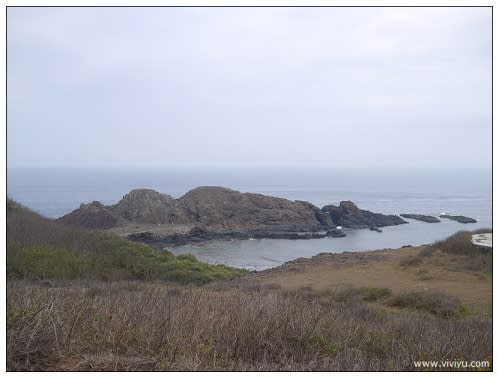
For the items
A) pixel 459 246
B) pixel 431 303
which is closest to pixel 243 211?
pixel 459 246

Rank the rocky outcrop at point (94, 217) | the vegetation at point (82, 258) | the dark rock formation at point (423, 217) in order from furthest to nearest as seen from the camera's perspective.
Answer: the dark rock formation at point (423, 217), the rocky outcrop at point (94, 217), the vegetation at point (82, 258)

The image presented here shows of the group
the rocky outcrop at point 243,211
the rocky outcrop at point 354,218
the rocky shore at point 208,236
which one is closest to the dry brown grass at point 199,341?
the rocky shore at point 208,236

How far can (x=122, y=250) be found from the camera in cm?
1845

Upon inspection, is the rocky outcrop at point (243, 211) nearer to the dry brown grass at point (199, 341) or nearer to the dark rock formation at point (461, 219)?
the dark rock formation at point (461, 219)

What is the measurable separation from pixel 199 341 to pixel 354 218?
1719 inches

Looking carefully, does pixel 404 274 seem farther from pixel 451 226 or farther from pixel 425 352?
pixel 451 226

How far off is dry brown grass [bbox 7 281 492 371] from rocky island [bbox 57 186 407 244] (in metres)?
28.2

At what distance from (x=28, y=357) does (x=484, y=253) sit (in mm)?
17150

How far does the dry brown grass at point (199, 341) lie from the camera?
3408 mm

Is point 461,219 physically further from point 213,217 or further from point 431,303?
point 431,303

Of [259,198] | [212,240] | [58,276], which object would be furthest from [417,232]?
[58,276]

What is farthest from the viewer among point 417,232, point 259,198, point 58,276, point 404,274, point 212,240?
point 259,198

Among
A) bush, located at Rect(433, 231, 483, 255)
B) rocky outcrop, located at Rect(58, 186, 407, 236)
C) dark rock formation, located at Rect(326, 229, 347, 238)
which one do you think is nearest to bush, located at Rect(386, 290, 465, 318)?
bush, located at Rect(433, 231, 483, 255)

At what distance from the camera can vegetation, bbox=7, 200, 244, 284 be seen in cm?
1466
